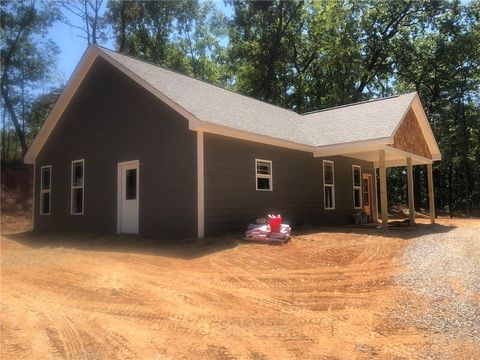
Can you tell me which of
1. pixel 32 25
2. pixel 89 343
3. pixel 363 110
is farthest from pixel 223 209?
pixel 32 25

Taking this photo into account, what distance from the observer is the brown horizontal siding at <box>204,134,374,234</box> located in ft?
35.4

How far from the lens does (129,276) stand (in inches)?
276

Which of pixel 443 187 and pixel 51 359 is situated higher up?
pixel 443 187

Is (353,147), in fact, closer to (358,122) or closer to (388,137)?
(388,137)

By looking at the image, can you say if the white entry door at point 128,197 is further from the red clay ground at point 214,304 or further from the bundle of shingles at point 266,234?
the bundle of shingles at point 266,234

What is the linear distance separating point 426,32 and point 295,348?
33070 mm

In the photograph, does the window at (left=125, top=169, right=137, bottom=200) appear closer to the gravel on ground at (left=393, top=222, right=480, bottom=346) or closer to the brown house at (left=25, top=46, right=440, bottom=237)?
the brown house at (left=25, top=46, right=440, bottom=237)

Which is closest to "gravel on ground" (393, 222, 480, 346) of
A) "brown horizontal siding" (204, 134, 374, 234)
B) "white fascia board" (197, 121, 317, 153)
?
"brown horizontal siding" (204, 134, 374, 234)

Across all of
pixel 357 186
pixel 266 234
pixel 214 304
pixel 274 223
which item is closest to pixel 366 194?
pixel 357 186

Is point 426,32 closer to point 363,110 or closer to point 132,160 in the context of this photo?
point 363,110

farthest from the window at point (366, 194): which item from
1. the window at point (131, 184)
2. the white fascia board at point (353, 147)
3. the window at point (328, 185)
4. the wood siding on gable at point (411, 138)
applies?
the window at point (131, 184)

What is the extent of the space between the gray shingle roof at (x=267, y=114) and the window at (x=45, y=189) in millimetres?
5271

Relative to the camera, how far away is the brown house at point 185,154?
10836 millimetres

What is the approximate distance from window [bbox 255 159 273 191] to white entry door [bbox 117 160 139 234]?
3532mm
